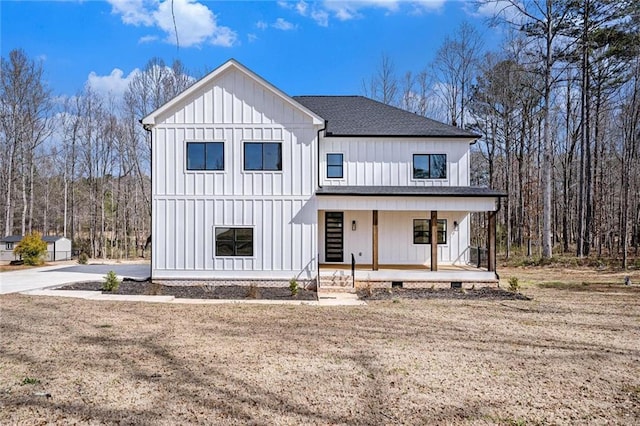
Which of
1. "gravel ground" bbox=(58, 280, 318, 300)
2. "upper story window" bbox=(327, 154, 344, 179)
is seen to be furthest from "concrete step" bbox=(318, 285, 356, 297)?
"upper story window" bbox=(327, 154, 344, 179)

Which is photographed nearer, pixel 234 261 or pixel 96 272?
pixel 234 261

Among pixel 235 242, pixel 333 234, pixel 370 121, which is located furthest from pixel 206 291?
pixel 370 121

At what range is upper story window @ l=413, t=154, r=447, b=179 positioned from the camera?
15664mm

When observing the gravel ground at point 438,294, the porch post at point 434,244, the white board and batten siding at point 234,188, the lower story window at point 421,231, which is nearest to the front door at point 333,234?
the white board and batten siding at point 234,188

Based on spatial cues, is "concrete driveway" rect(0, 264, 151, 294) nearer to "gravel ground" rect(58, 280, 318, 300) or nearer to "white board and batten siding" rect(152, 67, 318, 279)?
"gravel ground" rect(58, 280, 318, 300)

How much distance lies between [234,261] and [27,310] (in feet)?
19.2

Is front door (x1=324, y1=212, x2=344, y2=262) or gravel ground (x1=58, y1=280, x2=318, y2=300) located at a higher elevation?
front door (x1=324, y1=212, x2=344, y2=262)

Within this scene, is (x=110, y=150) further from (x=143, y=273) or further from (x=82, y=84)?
(x=143, y=273)

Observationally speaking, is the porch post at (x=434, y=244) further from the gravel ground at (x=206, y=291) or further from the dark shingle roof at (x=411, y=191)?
the gravel ground at (x=206, y=291)

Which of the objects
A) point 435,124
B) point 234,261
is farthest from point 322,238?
point 435,124

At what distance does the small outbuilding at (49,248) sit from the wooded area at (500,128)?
432 centimetres

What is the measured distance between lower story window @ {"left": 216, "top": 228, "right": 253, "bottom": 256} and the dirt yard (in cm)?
387

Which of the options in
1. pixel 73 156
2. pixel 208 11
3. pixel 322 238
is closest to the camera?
Answer: pixel 208 11

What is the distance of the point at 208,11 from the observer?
5.74 metres
